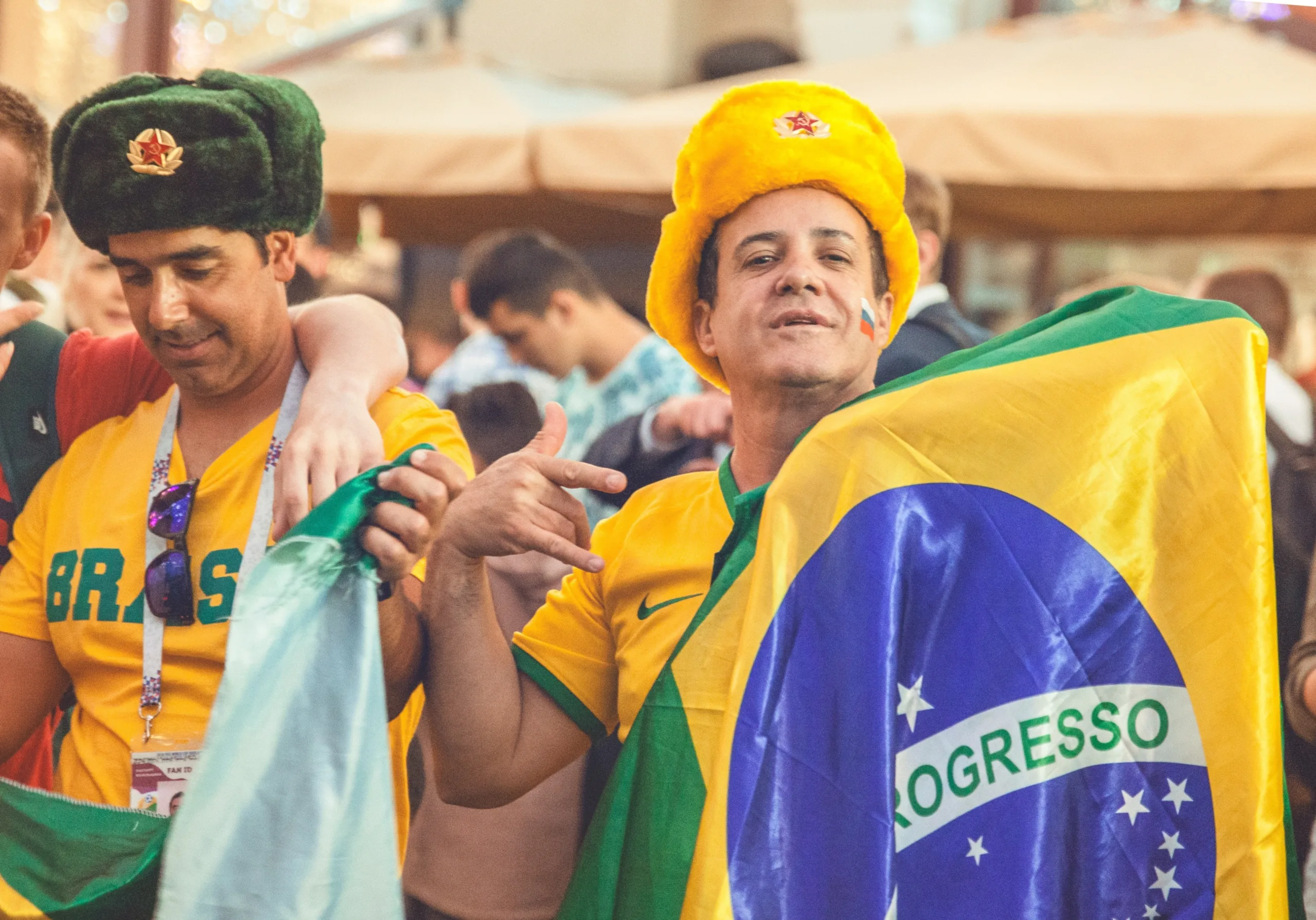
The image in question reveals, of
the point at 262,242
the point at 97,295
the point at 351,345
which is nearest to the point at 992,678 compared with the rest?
the point at 351,345

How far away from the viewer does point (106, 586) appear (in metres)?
1.90

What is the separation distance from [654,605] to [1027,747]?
528 millimetres

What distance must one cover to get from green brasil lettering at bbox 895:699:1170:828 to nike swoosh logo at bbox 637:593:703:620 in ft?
1.29

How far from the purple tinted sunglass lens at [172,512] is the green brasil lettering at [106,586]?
0.06m

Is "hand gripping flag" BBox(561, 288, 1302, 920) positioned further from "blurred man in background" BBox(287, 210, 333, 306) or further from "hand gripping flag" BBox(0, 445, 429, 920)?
"blurred man in background" BBox(287, 210, 333, 306)

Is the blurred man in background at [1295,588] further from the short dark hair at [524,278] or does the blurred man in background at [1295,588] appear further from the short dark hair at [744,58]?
the short dark hair at [744,58]

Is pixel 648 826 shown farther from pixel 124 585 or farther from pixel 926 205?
pixel 926 205

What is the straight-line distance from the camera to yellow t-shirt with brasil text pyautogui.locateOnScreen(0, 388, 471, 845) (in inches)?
73.3

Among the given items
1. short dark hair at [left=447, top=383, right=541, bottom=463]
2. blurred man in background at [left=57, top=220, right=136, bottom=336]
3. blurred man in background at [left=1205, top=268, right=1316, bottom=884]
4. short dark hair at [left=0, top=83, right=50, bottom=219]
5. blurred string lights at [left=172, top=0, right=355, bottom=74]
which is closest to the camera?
short dark hair at [left=0, top=83, right=50, bottom=219]

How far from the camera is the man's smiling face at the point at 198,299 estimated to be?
1867 mm

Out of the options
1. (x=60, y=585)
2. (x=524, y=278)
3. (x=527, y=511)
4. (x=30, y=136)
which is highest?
(x=30, y=136)

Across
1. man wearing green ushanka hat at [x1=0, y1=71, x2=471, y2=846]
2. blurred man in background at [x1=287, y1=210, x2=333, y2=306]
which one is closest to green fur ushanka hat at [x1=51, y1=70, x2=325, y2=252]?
man wearing green ushanka hat at [x1=0, y1=71, x2=471, y2=846]

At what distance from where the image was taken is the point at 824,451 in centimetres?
170

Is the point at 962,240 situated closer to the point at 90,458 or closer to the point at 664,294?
the point at 664,294
